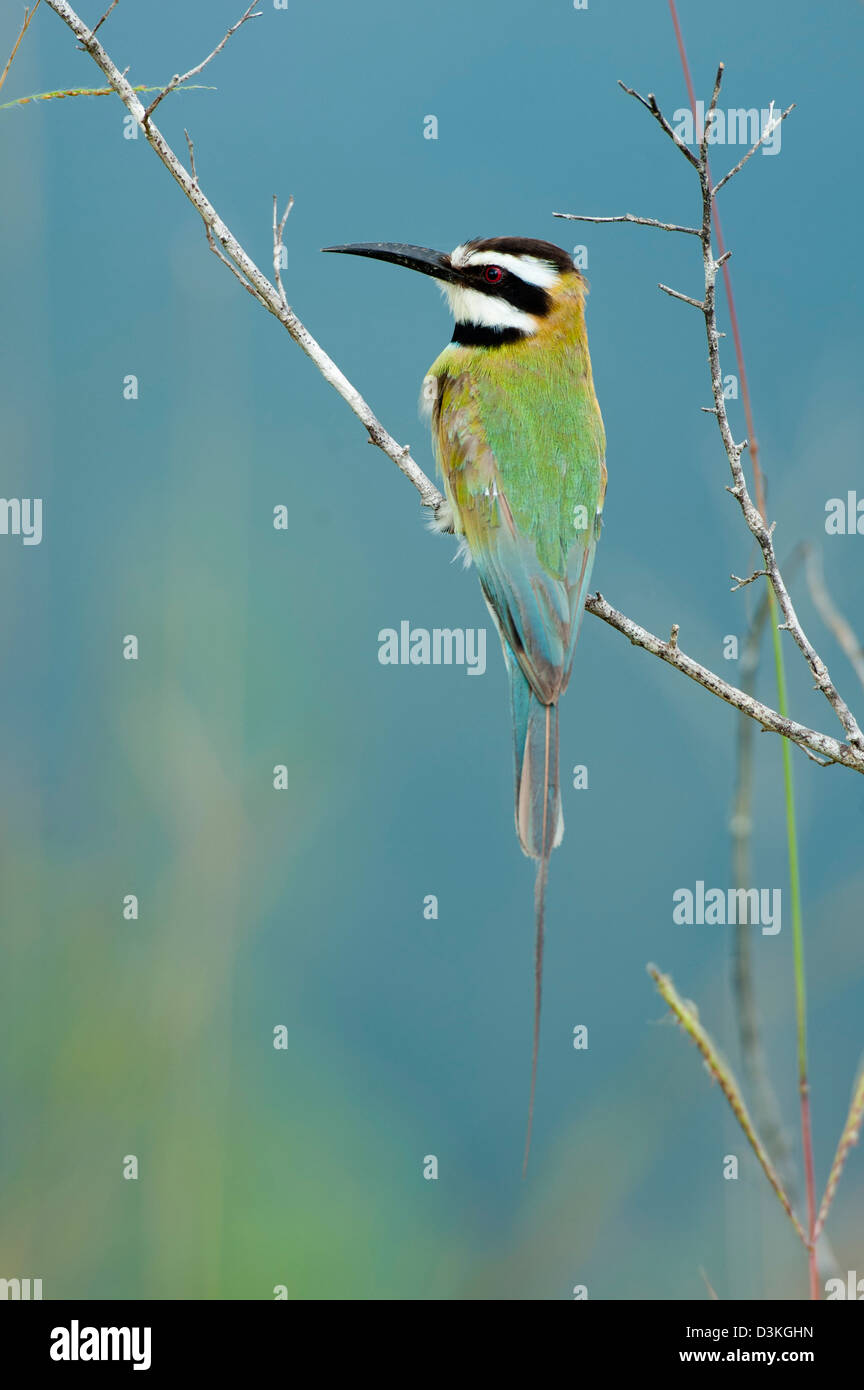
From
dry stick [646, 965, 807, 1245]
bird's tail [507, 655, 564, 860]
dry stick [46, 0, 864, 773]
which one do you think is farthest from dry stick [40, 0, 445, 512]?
dry stick [646, 965, 807, 1245]

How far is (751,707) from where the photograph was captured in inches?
61.5

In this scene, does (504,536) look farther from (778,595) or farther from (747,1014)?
(747,1014)

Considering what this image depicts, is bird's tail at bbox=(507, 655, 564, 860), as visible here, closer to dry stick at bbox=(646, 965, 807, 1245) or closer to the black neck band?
dry stick at bbox=(646, 965, 807, 1245)

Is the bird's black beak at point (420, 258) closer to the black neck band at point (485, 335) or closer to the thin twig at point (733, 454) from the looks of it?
the black neck band at point (485, 335)

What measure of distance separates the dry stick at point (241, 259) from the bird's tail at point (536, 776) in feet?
1.29

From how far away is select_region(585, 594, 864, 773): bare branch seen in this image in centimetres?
146

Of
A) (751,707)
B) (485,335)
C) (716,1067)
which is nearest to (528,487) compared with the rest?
(485,335)

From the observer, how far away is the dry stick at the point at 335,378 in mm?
1518

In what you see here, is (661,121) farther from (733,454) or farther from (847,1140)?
(847,1140)

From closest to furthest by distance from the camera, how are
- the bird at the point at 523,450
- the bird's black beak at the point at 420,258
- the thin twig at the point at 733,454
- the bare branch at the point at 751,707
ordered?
the thin twig at the point at 733,454
the bare branch at the point at 751,707
the bird at the point at 523,450
the bird's black beak at the point at 420,258

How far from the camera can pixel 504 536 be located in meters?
2.03

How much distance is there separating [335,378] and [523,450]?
1.45 ft

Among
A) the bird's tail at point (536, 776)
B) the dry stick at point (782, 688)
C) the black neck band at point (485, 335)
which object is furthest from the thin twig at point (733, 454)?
the black neck band at point (485, 335)

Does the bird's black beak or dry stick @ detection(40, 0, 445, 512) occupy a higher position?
the bird's black beak
